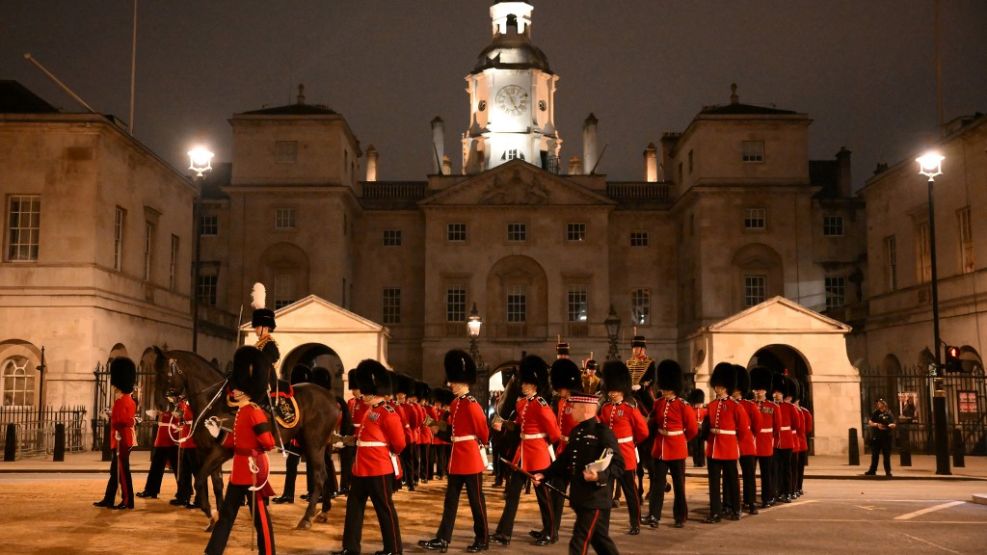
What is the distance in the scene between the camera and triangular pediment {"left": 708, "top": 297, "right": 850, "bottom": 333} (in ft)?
93.3

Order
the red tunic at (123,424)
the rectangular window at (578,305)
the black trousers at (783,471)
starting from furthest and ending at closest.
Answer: the rectangular window at (578,305) < the black trousers at (783,471) < the red tunic at (123,424)

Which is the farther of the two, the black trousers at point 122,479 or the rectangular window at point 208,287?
the rectangular window at point 208,287

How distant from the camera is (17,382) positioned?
1168 inches

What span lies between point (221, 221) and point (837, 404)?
35.8m

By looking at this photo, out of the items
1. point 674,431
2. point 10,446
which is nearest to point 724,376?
point 674,431

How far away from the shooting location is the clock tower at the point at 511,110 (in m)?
67.9

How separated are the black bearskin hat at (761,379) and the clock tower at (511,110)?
51.5 meters

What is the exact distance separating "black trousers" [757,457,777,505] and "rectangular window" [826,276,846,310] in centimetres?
3895

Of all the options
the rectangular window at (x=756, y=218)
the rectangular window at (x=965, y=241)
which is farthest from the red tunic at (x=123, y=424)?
the rectangular window at (x=756, y=218)

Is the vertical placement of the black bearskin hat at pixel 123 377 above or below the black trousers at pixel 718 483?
above

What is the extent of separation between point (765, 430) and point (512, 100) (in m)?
55.4

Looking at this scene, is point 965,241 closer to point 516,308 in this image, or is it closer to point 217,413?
point 516,308

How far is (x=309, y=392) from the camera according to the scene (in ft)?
45.9

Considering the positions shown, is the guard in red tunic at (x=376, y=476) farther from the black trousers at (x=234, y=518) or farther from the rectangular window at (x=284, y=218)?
the rectangular window at (x=284, y=218)
